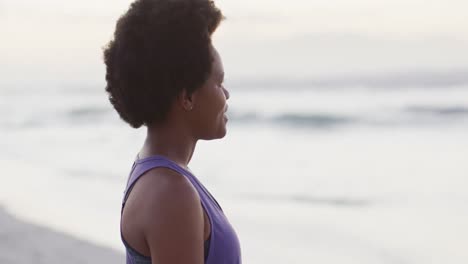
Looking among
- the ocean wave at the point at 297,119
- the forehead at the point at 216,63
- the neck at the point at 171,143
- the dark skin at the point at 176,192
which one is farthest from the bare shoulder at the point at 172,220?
the ocean wave at the point at 297,119

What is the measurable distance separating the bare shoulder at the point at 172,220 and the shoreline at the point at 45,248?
394 cm

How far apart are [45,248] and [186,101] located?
4.34m

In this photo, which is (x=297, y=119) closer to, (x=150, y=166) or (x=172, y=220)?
(x=150, y=166)

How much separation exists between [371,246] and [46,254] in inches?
85.5

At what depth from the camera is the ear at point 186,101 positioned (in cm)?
154

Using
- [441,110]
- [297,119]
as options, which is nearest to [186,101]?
[441,110]

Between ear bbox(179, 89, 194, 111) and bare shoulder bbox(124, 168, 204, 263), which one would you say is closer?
bare shoulder bbox(124, 168, 204, 263)

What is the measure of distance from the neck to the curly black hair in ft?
0.15

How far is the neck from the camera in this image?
1586 mm

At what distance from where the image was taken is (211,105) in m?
1.58

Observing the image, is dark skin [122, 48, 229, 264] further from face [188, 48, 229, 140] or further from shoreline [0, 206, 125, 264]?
shoreline [0, 206, 125, 264]

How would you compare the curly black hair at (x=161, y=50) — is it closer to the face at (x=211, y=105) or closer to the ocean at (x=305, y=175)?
the face at (x=211, y=105)

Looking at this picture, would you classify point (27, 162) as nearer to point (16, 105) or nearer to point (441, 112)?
point (441, 112)

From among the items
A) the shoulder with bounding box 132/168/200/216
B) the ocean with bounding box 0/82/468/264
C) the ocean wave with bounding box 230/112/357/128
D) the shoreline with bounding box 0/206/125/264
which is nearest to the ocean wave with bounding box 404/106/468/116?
the ocean with bounding box 0/82/468/264
